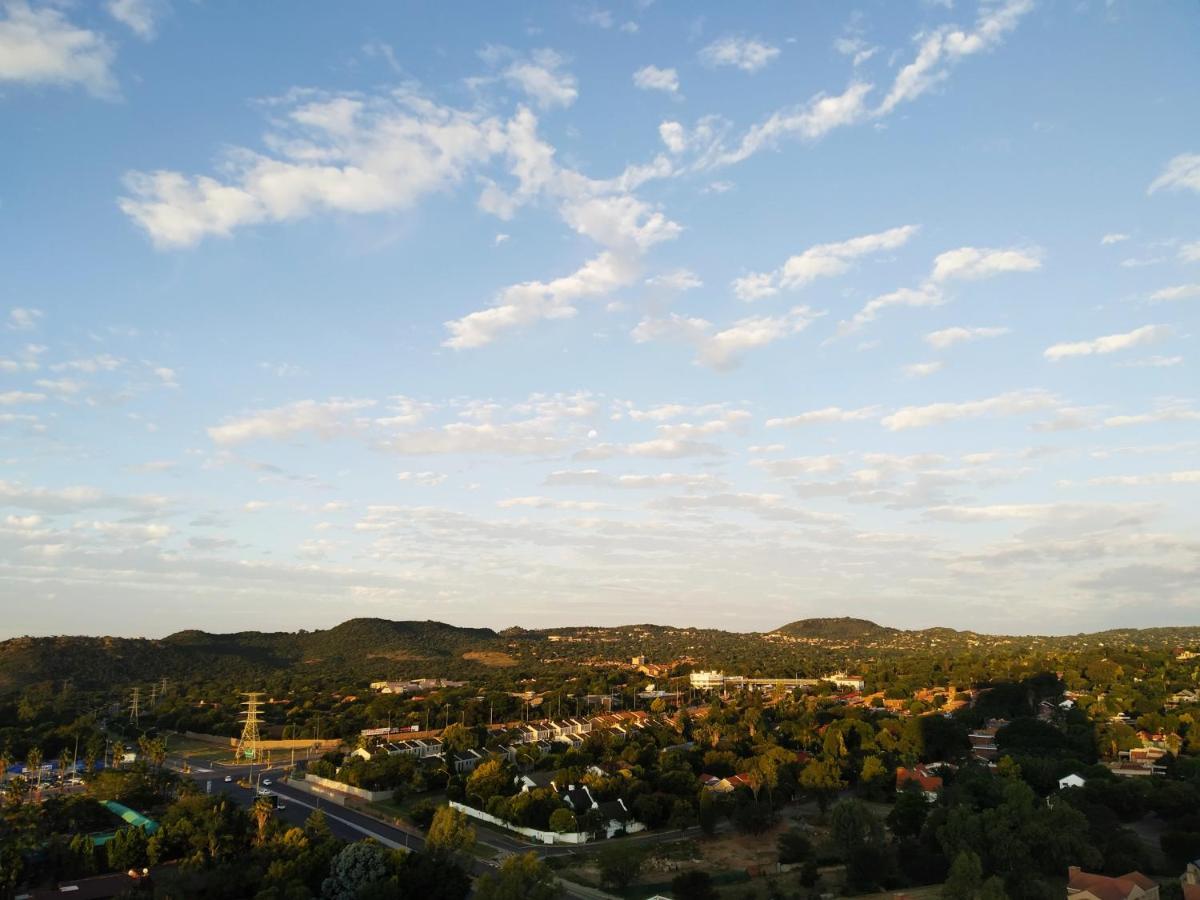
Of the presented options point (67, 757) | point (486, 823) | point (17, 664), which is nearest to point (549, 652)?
point (17, 664)

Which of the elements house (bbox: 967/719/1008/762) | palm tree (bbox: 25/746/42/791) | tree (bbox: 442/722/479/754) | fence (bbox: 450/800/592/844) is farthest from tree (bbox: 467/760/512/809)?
house (bbox: 967/719/1008/762)

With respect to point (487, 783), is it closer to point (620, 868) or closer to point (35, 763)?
point (620, 868)

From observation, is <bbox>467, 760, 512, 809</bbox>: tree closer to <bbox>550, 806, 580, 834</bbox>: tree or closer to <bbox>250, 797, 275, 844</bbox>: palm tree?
<bbox>550, 806, 580, 834</bbox>: tree

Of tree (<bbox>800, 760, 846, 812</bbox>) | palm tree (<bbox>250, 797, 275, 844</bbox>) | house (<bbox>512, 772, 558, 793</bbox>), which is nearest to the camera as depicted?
palm tree (<bbox>250, 797, 275, 844</bbox>)

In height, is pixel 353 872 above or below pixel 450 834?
below

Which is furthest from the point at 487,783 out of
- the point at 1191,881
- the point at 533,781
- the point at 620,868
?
the point at 1191,881

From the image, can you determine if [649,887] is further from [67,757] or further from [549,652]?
[549,652]

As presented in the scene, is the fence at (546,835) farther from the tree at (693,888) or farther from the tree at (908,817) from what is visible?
the tree at (908,817)
